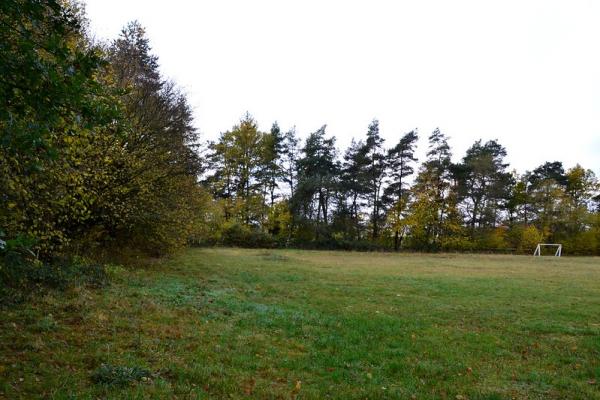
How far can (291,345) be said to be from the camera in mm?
7742

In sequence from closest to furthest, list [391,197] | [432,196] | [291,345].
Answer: [291,345] → [432,196] → [391,197]

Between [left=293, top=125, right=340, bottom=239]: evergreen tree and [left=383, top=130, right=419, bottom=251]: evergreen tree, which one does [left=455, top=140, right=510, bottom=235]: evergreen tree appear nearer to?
[left=383, top=130, right=419, bottom=251]: evergreen tree

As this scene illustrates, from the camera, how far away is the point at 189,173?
19.2 m

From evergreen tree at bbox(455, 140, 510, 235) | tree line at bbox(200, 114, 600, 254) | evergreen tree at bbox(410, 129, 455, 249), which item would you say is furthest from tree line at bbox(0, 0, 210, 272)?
evergreen tree at bbox(455, 140, 510, 235)

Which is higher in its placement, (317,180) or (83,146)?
(317,180)

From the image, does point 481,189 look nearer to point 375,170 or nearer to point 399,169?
point 399,169

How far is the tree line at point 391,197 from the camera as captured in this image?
49031 millimetres

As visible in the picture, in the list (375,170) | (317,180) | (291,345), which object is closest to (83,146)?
(291,345)

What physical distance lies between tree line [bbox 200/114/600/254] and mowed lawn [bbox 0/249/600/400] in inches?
1389

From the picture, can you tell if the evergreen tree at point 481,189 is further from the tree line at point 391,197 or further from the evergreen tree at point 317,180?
the evergreen tree at point 317,180

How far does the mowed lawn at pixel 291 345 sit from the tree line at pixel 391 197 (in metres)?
35.3

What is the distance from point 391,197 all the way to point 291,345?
46497mm

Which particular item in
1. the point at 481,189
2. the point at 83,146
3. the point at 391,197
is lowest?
the point at 83,146

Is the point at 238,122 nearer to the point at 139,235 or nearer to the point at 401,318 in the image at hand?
the point at 139,235
